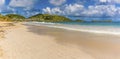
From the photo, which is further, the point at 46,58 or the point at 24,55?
the point at 24,55

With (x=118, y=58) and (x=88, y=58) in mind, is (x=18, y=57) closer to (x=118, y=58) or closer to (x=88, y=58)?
(x=88, y=58)

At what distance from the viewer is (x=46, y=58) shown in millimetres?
8641

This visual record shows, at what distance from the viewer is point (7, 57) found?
869 centimetres

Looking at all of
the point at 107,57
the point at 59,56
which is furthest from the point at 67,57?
the point at 107,57

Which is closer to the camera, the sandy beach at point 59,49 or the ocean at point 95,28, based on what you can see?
the sandy beach at point 59,49

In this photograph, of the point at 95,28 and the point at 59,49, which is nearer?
the point at 59,49

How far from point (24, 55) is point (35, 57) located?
0.68 m

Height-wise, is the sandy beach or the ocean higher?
the sandy beach

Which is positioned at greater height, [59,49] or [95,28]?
[59,49]

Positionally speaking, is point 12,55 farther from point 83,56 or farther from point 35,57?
point 83,56

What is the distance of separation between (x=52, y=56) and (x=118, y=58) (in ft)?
9.50

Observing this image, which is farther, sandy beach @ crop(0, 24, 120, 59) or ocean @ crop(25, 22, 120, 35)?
ocean @ crop(25, 22, 120, 35)

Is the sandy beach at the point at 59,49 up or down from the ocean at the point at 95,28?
up

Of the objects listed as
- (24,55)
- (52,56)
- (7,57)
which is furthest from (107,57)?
(7,57)
